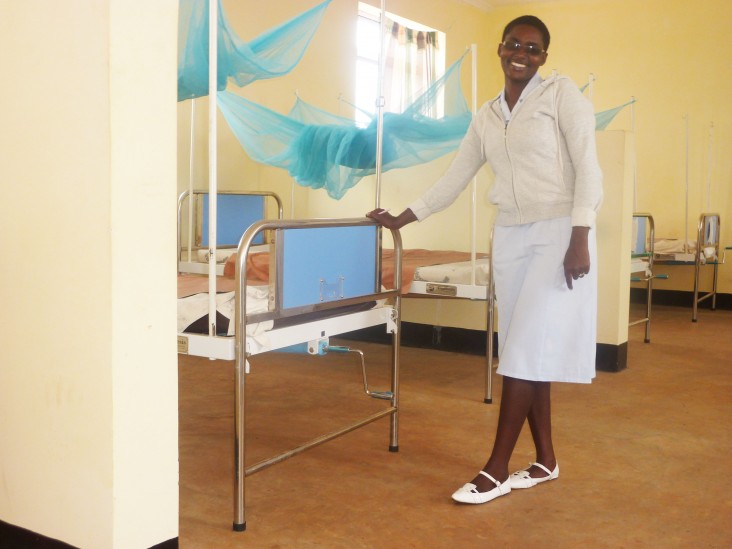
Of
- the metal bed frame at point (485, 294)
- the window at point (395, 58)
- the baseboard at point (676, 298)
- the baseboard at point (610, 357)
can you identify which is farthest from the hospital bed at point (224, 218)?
the baseboard at point (676, 298)

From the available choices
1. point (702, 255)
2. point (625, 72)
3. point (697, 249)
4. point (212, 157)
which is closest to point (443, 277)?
point (212, 157)

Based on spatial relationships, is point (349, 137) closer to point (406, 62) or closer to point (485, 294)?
point (485, 294)

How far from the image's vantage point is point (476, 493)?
244cm

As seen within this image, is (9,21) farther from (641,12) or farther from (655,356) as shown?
(641,12)

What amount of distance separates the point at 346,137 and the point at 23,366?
2.88 meters

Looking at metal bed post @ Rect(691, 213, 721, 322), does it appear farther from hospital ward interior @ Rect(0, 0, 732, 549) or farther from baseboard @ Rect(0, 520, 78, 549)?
baseboard @ Rect(0, 520, 78, 549)

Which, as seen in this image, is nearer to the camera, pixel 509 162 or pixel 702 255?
pixel 509 162

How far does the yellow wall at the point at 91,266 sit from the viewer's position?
1.76 meters

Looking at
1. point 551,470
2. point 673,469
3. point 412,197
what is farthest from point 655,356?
point 551,470

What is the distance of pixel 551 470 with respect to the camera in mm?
2656

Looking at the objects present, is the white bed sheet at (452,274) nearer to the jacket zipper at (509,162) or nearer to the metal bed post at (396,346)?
the metal bed post at (396,346)

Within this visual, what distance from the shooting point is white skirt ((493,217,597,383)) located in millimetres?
2410

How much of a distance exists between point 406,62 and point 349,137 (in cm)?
351

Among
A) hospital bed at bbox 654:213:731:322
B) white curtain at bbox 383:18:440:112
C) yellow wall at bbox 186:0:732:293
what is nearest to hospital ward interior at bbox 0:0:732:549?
yellow wall at bbox 186:0:732:293
